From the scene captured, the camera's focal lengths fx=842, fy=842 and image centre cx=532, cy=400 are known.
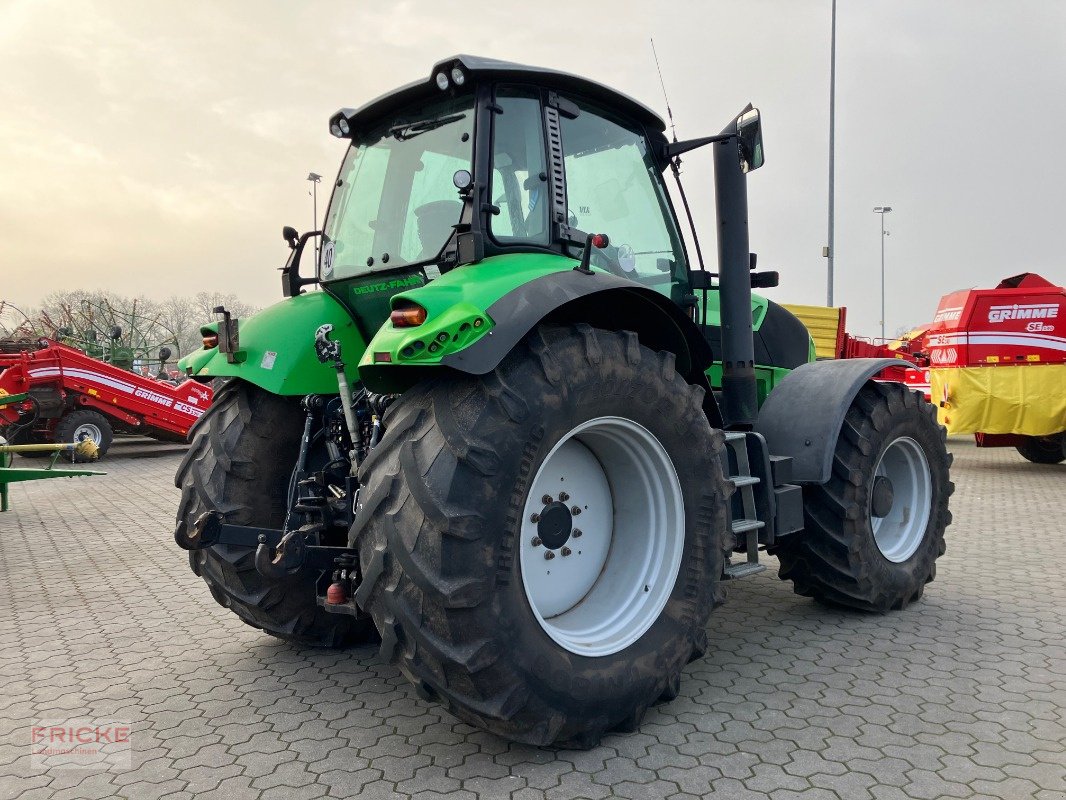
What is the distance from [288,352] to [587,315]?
1.38 meters

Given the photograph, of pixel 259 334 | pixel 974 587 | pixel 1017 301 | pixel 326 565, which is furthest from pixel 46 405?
pixel 1017 301

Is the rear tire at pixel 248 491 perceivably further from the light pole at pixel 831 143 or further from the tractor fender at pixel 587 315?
the light pole at pixel 831 143

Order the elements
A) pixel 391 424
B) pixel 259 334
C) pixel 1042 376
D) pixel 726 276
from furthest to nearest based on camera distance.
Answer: pixel 1042 376, pixel 726 276, pixel 259 334, pixel 391 424

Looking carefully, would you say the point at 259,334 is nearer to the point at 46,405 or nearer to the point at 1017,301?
the point at 1017,301

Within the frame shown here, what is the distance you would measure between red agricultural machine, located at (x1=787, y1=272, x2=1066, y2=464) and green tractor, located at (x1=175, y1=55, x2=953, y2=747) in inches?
257

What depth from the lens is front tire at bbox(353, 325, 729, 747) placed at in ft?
8.61

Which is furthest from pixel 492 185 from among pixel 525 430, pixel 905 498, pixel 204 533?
pixel 905 498

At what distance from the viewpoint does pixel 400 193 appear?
12.8 ft

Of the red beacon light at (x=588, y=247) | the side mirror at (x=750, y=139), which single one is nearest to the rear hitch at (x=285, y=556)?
the red beacon light at (x=588, y=247)

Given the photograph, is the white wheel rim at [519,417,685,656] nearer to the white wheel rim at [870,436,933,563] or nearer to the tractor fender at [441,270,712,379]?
the tractor fender at [441,270,712,379]

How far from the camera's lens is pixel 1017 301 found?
35.3 ft

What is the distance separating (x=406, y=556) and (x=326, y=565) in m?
0.66

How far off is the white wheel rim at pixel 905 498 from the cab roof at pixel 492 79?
2.37m

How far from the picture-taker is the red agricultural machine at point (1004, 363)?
10547 millimetres
